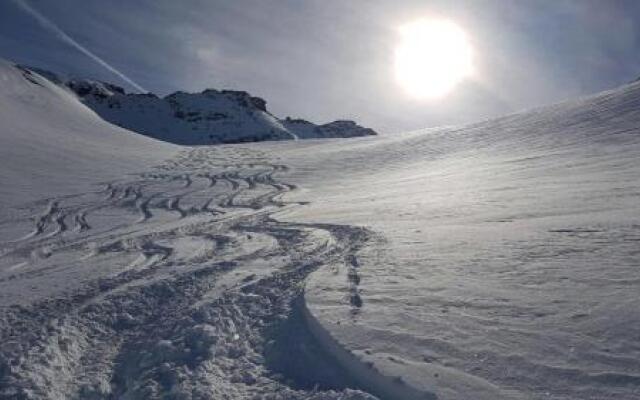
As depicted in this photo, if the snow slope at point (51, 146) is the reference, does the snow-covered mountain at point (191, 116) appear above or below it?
above

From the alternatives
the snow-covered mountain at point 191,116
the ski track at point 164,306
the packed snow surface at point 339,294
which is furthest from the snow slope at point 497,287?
the snow-covered mountain at point 191,116

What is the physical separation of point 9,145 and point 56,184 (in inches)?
267

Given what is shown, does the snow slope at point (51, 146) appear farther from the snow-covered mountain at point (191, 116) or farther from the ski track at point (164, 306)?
the snow-covered mountain at point (191, 116)

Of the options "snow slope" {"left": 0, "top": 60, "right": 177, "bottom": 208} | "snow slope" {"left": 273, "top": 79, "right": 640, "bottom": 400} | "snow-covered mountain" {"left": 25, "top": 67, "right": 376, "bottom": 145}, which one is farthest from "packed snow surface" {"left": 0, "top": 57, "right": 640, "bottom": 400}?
"snow-covered mountain" {"left": 25, "top": 67, "right": 376, "bottom": 145}

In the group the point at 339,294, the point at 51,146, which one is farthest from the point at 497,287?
the point at 51,146

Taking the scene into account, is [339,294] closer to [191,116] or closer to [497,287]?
[497,287]

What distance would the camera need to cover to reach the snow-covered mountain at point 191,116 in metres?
131

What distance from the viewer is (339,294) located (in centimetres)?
508

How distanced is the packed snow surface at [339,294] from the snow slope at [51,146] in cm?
335

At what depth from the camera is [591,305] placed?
4.13 m

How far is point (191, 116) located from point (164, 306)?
141786 millimetres

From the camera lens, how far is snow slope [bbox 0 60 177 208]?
51.5ft

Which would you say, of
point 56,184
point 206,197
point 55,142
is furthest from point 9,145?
point 206,197

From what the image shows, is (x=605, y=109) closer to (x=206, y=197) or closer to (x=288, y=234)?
(x=206, y=197)
